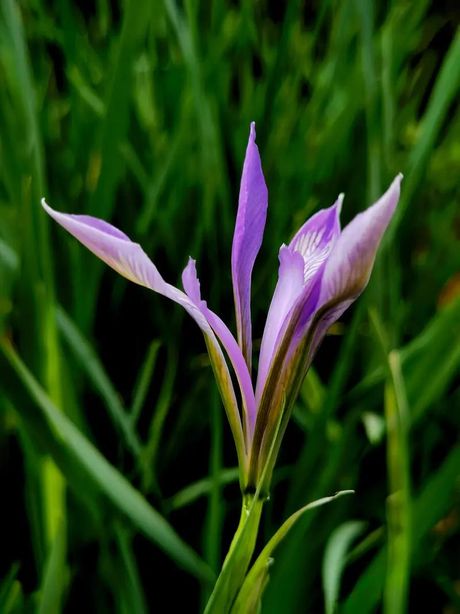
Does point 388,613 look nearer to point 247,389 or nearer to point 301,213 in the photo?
point 247,389

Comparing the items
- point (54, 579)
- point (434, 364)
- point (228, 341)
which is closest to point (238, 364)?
point (228, 341)

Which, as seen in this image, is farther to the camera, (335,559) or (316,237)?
(335,559)

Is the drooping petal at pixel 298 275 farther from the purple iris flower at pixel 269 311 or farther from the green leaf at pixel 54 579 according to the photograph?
the green leaf at pixel 54 579

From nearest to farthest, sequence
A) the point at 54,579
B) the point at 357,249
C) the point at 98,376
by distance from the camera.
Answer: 1. the point at 357,249
2. the point at 54,579
3. the point at 98,376

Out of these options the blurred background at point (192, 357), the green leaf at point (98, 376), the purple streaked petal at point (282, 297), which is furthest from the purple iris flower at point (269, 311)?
the green leaf at point (98, 376)

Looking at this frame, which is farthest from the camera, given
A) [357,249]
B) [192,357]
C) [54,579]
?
[192,357]

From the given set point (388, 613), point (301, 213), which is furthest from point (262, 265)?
point (388, 613)

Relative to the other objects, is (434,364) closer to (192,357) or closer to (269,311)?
(192,357)
